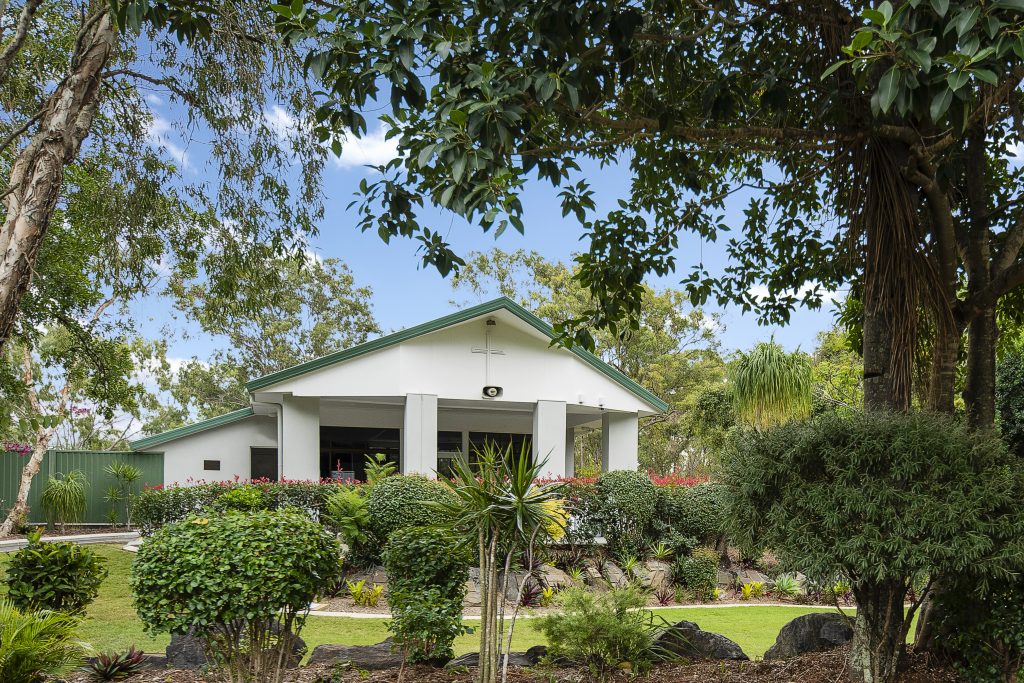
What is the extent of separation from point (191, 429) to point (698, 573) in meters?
13.2

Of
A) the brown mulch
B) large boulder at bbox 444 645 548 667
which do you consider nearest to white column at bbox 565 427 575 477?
large boulder at bbox 444 645 548 667

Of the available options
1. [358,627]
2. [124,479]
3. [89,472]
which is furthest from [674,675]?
[89,472]

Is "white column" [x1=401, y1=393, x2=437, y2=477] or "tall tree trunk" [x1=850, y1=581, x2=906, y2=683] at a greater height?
"white column" [x1=401, y1=393, x2=437, y2=477]

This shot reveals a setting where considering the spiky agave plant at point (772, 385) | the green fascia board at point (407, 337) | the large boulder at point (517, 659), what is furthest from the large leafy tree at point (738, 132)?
the spiky agave plant at point (772, 385)

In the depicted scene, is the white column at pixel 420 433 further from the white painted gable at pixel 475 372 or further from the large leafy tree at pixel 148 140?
the large leafy tree at pixel 148 140

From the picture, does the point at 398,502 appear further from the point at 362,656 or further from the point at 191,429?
the point at 191,429

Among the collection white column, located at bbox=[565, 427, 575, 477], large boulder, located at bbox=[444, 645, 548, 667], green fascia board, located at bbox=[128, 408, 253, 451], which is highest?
green fascia board, located at bbox=[128, 408, 253, 451]

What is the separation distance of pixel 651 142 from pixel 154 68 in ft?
20.6

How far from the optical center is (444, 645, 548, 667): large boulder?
6.72 m

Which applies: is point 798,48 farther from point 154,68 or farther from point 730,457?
point 154,68

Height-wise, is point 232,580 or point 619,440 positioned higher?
point 619,440

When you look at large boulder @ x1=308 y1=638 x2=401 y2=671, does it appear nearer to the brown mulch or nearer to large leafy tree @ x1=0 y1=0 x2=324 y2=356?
the brown mulch

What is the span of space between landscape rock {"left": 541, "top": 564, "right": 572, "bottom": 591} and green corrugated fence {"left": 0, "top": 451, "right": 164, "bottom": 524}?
43.0ft

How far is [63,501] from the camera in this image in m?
20.6
